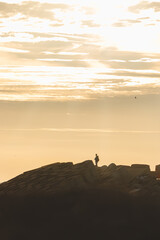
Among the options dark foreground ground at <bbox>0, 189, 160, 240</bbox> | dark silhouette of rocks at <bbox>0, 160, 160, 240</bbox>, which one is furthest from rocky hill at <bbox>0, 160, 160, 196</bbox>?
dark foreground ground at <bbox>0, 189, 160, 240</bbox>

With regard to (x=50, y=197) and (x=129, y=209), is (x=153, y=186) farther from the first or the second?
(x=50, y=197)

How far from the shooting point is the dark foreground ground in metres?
75.8

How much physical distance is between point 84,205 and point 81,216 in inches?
102

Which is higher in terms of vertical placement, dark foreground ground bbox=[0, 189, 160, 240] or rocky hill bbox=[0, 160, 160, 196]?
rocky hill bbox=[0, 160, 160, 196]

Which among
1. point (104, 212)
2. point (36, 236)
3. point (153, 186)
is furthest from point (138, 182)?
point (36, 236)

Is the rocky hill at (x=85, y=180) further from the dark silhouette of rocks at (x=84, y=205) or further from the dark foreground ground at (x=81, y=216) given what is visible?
the dark foreground ground at (x=81, y=216)

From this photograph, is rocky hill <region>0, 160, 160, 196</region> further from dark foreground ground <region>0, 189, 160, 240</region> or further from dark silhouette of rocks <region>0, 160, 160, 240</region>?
dark foreground ground <region>0, 189, 160, 240</region>

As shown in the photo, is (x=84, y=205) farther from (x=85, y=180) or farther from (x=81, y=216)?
(x=85, y=180)

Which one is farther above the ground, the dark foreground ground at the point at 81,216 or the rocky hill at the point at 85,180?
the rocky hill at the point at 85,180

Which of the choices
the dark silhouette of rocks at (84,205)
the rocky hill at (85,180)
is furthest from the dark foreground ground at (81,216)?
the rocky hill at (85,180)

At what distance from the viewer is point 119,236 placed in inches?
2916

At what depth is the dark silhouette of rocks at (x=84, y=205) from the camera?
7650 cm

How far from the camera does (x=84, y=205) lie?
82.1 meters

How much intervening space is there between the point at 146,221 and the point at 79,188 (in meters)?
12.8
